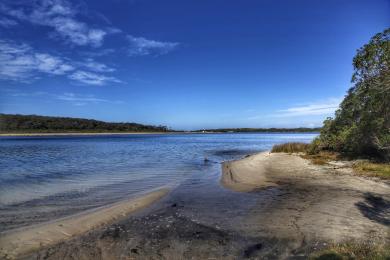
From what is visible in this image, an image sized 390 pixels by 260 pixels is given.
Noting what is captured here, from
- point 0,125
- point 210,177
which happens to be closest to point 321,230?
point 210,177

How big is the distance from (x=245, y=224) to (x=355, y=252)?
3190 mm

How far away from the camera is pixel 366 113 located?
67.6 feet

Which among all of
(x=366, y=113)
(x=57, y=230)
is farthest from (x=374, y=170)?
(x=57, y=230)

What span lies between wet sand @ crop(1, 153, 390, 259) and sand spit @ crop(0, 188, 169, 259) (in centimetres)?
38

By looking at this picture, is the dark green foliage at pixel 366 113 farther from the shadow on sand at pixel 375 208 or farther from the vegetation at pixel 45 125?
the vegetation at pixel 45 125

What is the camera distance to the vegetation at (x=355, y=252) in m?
5.54

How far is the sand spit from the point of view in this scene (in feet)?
23.7

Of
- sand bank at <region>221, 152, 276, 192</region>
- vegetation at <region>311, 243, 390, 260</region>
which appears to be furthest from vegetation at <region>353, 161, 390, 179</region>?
vegetation at <region>311, 243, 390, 260</region>

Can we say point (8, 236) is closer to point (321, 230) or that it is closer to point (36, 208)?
point (36, 208)

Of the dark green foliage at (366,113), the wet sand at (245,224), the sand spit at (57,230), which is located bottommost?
the sand spit at (57,230)

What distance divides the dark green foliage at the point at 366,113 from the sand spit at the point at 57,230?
29.5 feet

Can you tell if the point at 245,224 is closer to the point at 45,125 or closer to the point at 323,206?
the point at 323,206

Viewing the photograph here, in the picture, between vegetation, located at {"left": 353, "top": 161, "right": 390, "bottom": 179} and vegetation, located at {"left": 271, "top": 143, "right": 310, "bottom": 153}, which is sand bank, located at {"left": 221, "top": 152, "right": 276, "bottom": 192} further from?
vegetation, located at {"left": 271, "top": 143, "right": 310, "bottom": 153}

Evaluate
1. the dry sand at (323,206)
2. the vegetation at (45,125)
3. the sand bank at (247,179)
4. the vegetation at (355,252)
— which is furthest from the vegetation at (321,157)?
the vegetation at (45,125)
